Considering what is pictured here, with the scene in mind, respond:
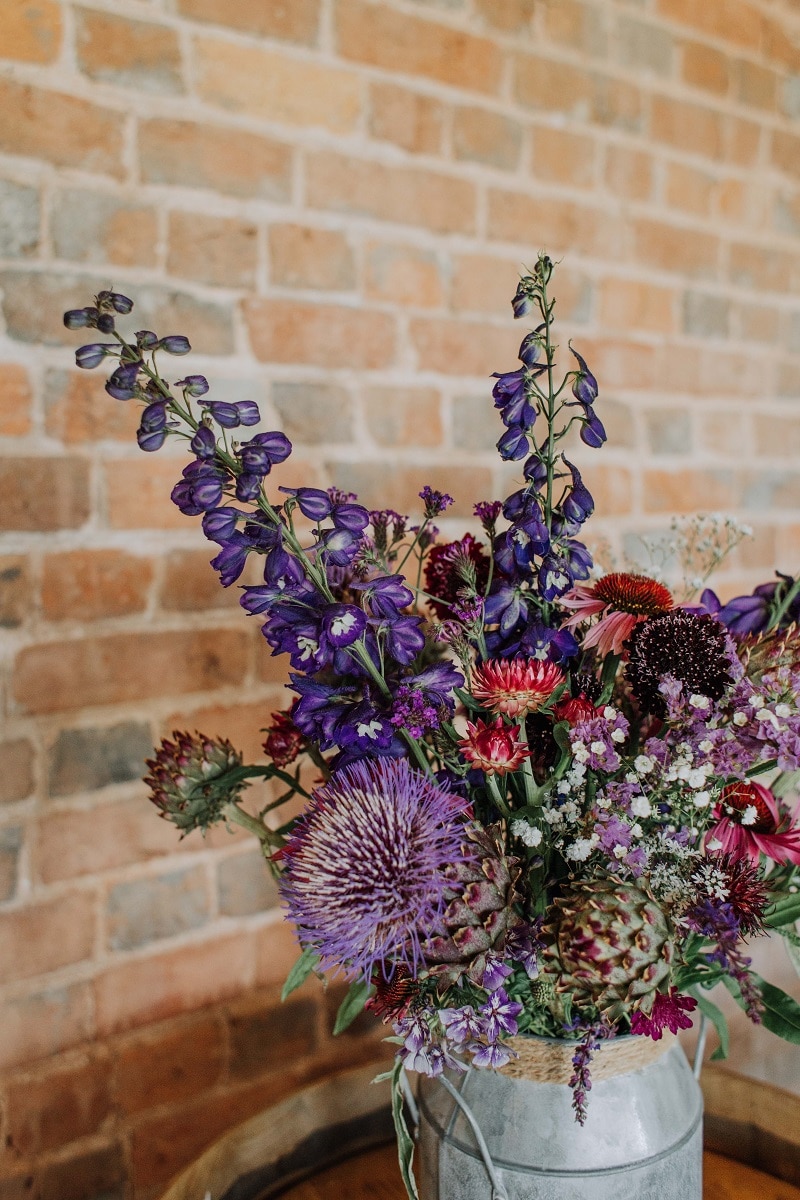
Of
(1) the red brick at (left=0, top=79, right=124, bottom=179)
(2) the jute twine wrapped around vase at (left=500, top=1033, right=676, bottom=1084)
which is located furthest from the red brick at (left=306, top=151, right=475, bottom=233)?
(2) the jute twine wrapped around vase at (left=500, top=1033, right=676, bottom=1084)

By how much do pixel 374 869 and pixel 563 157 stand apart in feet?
3.48

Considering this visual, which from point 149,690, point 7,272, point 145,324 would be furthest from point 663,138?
point 149,690

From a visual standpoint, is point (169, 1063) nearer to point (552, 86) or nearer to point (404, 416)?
point (404, 416)

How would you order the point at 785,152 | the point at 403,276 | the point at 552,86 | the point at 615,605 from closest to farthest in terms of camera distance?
the point at 615,605
the point at 403,276
the point at 552,86
the point at 785,152

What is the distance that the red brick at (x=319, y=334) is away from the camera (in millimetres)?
1060

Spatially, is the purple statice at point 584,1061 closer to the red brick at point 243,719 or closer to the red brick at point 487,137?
the red brick at point 243,719

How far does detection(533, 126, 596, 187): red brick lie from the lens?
125 centimetres

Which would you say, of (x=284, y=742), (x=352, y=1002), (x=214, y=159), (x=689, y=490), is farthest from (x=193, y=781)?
(x=689, y=490)

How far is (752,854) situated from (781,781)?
9cm

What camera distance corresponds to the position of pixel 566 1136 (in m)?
0.63

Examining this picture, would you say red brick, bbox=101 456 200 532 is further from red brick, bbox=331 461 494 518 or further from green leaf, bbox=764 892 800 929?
Result: green leaf, bbox=764 892 800 929

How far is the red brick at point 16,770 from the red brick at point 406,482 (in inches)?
17.3

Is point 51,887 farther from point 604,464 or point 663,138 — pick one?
point 663,138

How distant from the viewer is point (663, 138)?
1.37m
